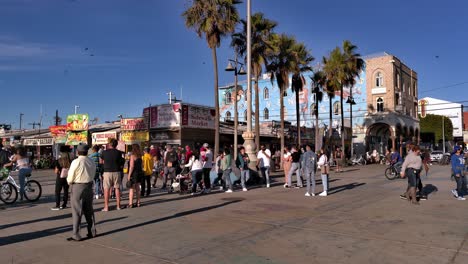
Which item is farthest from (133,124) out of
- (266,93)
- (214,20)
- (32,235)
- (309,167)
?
(266,93)

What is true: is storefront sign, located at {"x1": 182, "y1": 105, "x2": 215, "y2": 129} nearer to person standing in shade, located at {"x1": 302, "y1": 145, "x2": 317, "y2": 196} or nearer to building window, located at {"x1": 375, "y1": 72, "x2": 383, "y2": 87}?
person standing in shade, located at {"x1": 302, "y1": 145, "x2": 317, "y2": 196}

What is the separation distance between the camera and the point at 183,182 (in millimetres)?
14047

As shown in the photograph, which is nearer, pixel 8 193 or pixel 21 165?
pixel 8 193

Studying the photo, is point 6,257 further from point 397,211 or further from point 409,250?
point 397,211

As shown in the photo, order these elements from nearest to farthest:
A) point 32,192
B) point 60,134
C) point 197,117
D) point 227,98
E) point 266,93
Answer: point 32,192, point 197,117, point 60,134, point 266,93, point 227,98

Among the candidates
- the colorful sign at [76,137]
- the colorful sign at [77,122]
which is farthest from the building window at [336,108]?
the colorful sign at [76,137]

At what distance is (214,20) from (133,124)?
36.6 ft

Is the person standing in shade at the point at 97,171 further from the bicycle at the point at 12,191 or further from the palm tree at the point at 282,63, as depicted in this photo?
the palm tree at the point at 282,63

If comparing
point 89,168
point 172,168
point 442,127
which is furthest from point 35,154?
point 442,127

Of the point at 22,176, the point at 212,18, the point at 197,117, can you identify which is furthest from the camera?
the point at 197,117

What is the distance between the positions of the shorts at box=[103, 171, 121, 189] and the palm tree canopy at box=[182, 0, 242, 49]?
14815 mm

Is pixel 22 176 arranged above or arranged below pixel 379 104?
below

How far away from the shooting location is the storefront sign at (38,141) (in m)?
36.2

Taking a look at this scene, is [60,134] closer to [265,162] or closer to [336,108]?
[265,162]
